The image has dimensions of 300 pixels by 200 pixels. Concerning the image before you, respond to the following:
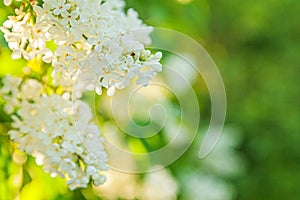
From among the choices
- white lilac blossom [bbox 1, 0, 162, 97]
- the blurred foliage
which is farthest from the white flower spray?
the blurred foliage

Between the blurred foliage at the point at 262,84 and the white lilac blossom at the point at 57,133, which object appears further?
the blurred foliage at the point at 262,84

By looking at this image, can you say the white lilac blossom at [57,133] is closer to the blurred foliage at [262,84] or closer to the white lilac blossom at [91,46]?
the white lilac blossom at [91,46]

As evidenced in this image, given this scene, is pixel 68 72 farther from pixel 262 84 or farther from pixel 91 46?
pixel 262 84

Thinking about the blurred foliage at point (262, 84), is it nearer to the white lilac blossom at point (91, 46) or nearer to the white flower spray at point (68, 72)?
the white flower spray at point (68, 72)

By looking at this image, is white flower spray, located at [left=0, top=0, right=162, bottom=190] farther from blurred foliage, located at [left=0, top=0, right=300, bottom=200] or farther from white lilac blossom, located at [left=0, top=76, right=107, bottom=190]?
blurred foliage, located at [left=0, top=0, right=300, bottom=200]

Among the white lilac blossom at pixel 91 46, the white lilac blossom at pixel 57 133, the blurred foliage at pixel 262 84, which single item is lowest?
the blurred foliage at pixel 262 84

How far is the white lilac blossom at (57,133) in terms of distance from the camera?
85cm

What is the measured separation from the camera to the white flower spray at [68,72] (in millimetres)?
760

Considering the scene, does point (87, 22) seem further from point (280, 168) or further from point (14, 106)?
point (280, 168)

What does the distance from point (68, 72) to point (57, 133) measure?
0.11 metres

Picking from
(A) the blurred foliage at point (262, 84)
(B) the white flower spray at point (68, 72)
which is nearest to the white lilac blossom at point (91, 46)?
(B) the white flower spray at point (68, 72)

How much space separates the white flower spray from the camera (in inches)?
29.9

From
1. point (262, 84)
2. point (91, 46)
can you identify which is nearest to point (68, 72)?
point (91, 46)

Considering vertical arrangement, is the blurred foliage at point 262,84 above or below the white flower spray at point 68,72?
below
